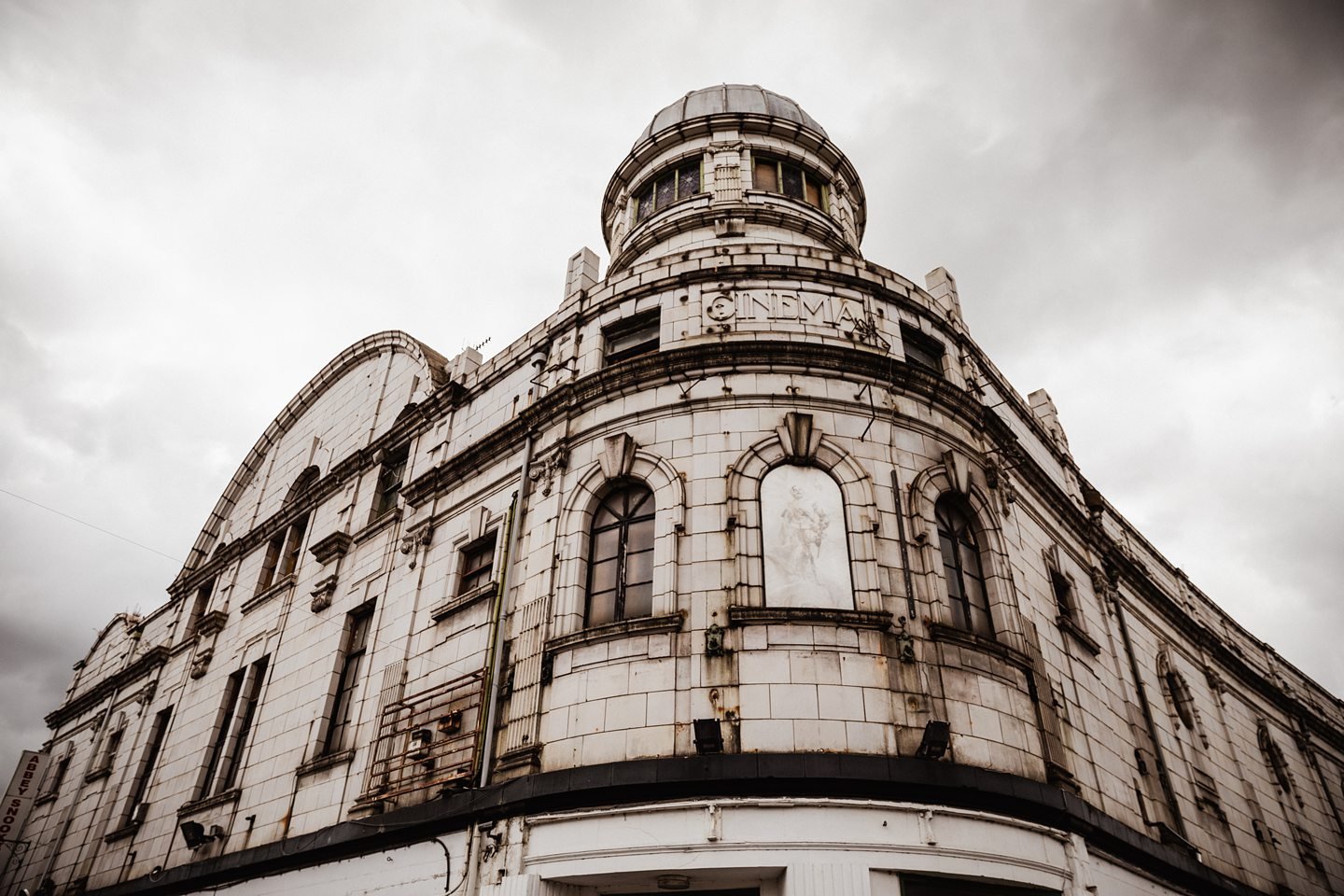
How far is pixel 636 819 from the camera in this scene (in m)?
10.8

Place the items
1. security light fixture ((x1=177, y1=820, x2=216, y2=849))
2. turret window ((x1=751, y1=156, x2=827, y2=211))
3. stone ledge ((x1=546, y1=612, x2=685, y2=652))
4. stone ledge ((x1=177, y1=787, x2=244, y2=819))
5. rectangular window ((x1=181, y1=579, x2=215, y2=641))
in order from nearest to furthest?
stone ledge ((x1=546, y1=612, x2=685, y2=652)) < security light fixture ((x1=177, y1=820, x2=216, y2=849)) < stone ledge ((x1=177, y1=787, x2=244, y2=819)) < turret window ((x1=751, y1=156, x2=827, y2=211)) < rectangular window ((x1=181, y1=579, x2=215, y2=641))

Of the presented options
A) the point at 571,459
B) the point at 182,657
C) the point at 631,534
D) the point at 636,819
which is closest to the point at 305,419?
the point at 182,657

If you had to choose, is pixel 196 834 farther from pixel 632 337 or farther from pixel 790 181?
pixel 790 181

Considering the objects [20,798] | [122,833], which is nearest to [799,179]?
[122,833]

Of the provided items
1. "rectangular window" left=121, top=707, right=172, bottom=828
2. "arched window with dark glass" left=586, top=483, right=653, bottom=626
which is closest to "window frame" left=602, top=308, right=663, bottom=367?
"arched window with dark glass" left=586, top=483, right=653, bottom=626

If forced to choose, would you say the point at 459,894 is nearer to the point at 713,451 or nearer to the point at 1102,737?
the point at 713,451

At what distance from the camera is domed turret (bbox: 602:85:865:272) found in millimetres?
20281

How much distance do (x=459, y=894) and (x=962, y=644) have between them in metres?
8.31

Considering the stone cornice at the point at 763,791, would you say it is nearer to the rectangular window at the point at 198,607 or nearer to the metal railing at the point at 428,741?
the metal railing at the point at 428,741

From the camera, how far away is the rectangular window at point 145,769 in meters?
23.6

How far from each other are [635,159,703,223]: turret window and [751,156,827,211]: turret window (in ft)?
5.40

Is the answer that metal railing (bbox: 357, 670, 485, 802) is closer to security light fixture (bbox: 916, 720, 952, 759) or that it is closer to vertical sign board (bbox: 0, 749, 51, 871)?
security light fixture (bbox: 916, 720, 952, 759)

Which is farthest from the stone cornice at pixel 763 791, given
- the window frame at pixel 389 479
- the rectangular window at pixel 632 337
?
the window frame at pixel 389 479

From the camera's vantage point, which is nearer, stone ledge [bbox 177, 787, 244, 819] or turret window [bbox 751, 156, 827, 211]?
stone ledge [bbox 177, 787, 244, 819]
